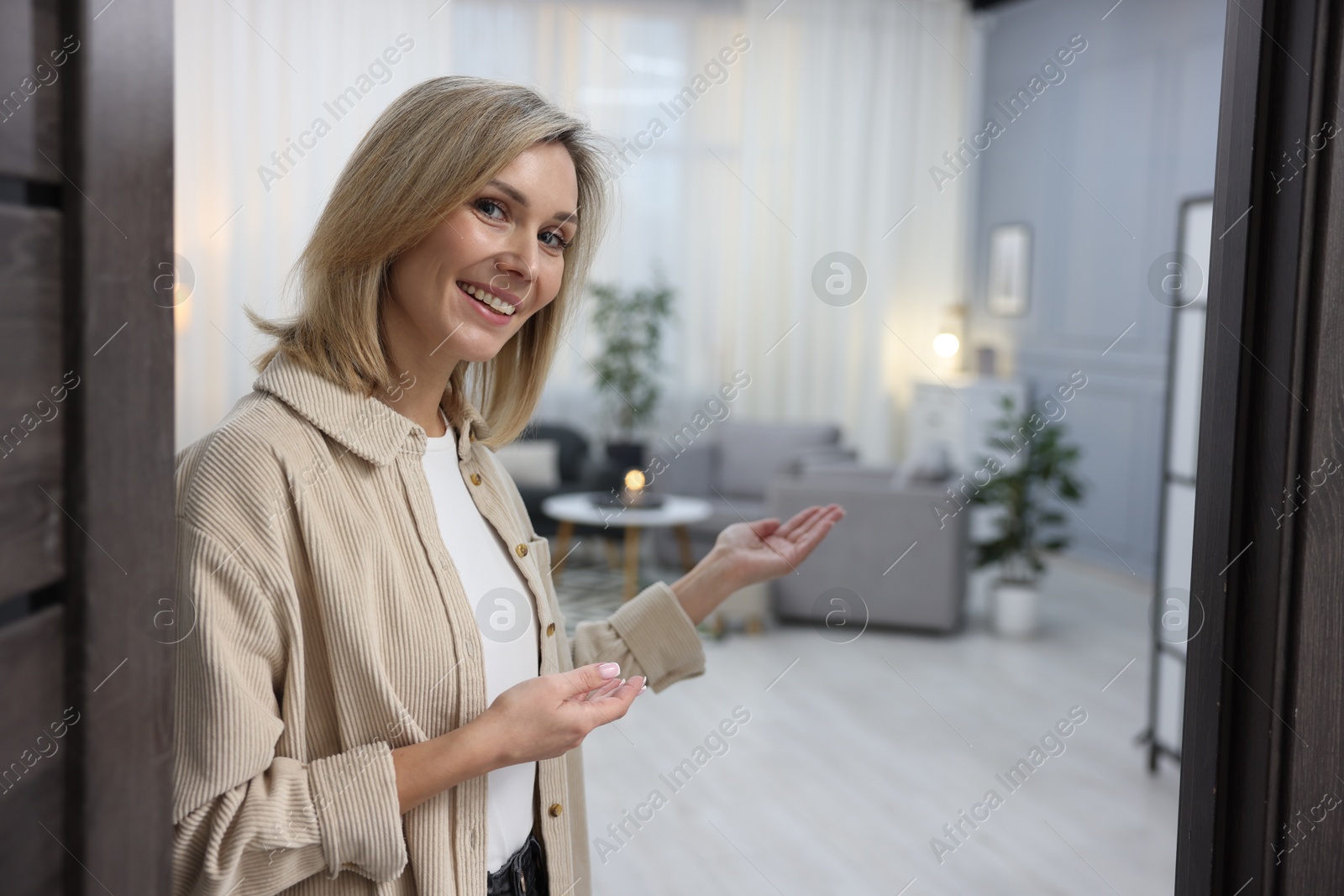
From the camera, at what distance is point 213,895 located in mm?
841

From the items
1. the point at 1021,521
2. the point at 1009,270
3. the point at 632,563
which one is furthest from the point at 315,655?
the point at 1009,270

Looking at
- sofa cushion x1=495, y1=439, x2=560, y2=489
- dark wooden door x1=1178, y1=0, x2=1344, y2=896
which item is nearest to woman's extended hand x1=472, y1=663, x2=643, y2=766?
dark wooden door x1=1178, y1=0, x2=1344, y2=896

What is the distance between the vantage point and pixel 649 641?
50.9 inches

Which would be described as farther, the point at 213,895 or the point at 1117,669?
the point at 1117,669

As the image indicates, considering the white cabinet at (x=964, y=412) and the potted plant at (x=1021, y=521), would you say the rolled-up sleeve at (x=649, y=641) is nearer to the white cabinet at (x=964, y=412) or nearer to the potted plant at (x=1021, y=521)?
the potted plant at (x=1021, y=521)

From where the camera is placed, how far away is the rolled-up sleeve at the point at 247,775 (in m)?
0.82

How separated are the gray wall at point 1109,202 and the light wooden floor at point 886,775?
5.39 ft

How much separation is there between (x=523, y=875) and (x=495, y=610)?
26 cm

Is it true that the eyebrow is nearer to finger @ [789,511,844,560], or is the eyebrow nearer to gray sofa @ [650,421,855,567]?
finger @ [789,511,844,560]

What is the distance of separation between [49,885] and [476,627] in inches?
18.4

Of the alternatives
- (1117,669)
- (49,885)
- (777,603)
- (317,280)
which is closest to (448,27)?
(777,603)

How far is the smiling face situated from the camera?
3.28 feet

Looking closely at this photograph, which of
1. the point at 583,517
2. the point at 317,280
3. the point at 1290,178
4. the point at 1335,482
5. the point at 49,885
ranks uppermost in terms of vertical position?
the point at 1290,178

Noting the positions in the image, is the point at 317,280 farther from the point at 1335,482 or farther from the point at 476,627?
the point at 1335,482
